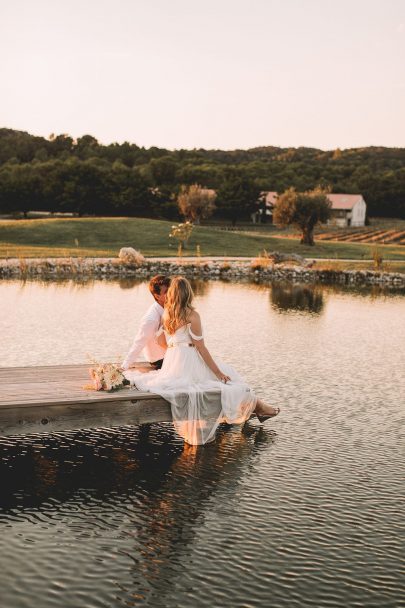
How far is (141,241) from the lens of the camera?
2403 inches

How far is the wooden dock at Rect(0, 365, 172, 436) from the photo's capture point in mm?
9695

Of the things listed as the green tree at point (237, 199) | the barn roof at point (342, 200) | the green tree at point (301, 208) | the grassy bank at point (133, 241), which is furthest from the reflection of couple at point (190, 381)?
the barn roof at point (342, 200)

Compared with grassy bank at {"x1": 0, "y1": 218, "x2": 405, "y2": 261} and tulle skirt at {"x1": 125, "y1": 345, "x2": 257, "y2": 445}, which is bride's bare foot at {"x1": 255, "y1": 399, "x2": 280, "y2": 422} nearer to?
tulle skirt at {"x1": 125, "y1": 345, "x2": 257, "y2": 445}

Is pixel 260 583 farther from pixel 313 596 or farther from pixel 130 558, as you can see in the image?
pixel 130 558

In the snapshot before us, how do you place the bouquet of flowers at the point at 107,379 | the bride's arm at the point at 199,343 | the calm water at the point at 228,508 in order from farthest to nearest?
the bride's arm at the point at 199,343 < the bouquet of flowers at the point at 107,379 < the calm water at the point at 228,508

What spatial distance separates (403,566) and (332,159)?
166 metres

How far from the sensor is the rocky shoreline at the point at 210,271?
3888 cm

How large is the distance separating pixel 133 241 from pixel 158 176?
55.9 metres

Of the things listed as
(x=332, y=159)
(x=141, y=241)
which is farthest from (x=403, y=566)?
(x=332, y=159)

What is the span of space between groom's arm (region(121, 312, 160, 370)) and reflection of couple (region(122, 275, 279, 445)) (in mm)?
252

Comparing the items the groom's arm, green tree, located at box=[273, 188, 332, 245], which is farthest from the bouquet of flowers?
green tree, located at box=[273, 188, 332, 245]

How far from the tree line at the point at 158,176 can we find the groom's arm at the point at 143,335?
71.1 metres

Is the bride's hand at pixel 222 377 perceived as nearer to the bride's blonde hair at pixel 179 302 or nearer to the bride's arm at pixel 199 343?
the bride's arm at pixel 199 343

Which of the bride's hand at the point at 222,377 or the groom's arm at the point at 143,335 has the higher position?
the groom's arm at the point at 143,335
